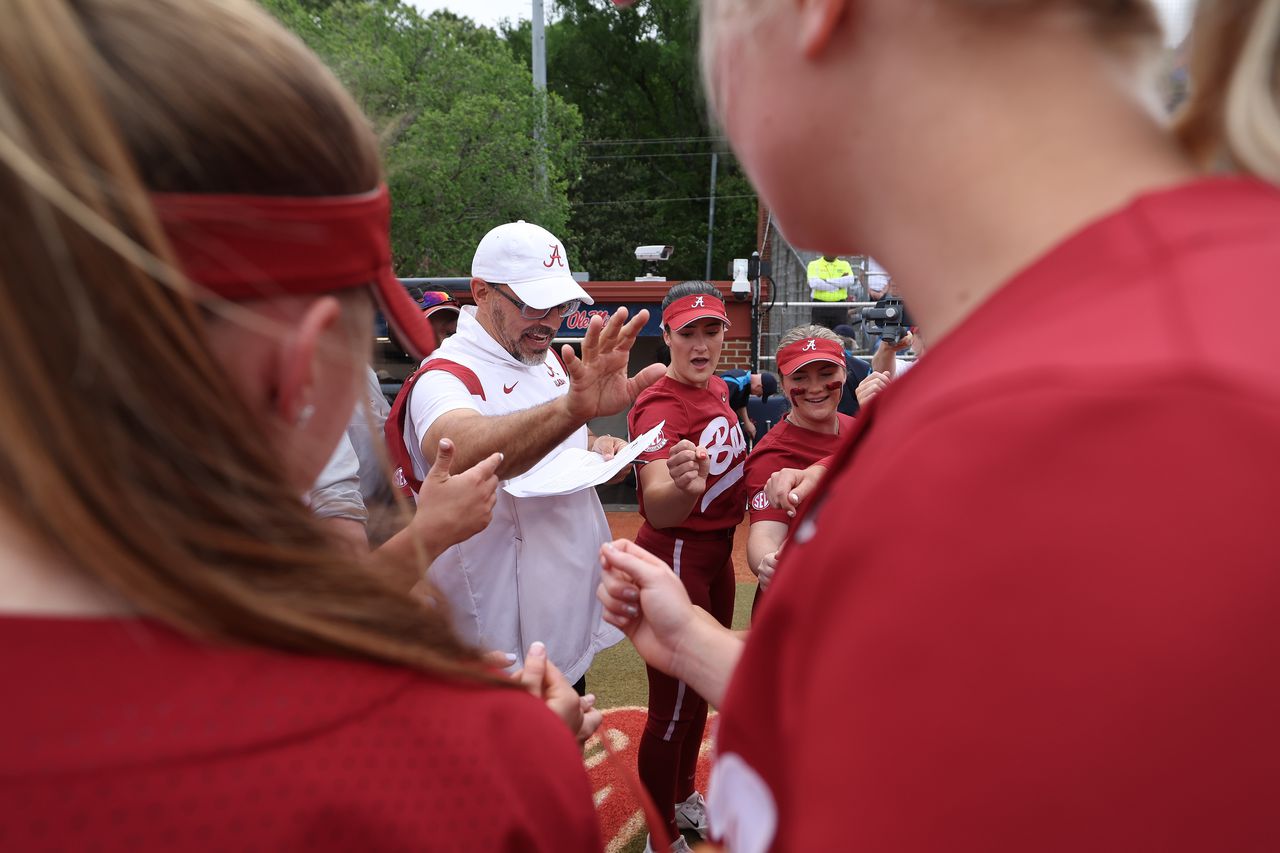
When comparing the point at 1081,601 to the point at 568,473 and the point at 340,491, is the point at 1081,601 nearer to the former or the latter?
the point at 340,491

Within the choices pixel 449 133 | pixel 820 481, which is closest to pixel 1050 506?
pixel 820 481

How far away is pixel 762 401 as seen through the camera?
10.1m

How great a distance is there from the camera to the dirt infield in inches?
307

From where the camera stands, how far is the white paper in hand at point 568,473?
10.5 feet

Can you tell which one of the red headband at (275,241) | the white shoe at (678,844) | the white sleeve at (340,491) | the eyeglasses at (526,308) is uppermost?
the red headband at (275,241)

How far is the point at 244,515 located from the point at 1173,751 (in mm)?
694

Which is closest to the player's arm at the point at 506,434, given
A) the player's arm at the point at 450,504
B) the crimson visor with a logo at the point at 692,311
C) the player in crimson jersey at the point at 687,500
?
the player's arm at the point at 450,504

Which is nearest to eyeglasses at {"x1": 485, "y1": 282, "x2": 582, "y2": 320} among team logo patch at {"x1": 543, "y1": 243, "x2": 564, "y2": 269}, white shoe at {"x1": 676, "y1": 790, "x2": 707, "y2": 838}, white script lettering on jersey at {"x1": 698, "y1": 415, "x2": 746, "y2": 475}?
team logo patch at {"x1": 543, "y1": 243, "x2": 564, "y2": 269}

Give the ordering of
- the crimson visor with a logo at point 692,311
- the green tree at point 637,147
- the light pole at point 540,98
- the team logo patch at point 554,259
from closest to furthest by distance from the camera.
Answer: the team logo patch at point 554,259
the crimson visor with a logo at point 692,311
the light pole at point 540,98
the green tree at point 637,147

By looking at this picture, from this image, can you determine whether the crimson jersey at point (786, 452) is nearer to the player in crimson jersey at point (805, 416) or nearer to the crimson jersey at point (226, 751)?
the player in crimson jersey at point (805, 416)

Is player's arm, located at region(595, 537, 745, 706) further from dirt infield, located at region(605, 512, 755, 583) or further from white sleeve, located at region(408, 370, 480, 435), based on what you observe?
dirt infield, located at region(605, 512, 755, 583)

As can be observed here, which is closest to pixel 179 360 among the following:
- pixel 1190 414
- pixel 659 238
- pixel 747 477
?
pixel 1190 414

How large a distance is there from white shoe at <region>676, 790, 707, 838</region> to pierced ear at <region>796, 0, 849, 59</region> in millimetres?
3780

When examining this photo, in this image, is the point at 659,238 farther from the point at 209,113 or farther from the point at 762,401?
the point at 209,113
